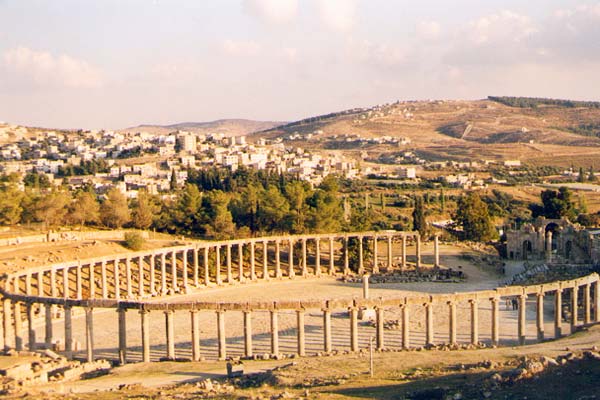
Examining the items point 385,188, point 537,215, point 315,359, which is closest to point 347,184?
point 385,188

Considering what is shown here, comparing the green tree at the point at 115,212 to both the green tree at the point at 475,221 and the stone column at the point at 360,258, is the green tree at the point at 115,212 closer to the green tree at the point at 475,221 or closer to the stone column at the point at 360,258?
the stone column at the point at 360,258

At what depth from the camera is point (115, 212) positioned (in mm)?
70938

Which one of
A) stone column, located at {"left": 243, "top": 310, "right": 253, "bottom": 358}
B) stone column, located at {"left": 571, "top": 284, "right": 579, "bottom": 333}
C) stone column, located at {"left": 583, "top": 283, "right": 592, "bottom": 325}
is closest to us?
stone column, located at {"left": 243, "top": 310, "right": 253, "bottom": 358}

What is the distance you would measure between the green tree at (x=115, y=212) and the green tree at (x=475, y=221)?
32.0 meters

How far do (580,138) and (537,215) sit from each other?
382ft

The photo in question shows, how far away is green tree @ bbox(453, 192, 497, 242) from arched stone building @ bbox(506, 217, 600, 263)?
460 cm

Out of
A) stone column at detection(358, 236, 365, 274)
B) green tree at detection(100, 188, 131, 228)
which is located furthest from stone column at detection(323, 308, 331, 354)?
green tree at detection(100, 188, 131, 228)

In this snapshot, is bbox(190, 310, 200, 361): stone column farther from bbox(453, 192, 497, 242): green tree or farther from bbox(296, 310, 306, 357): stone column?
bbox(453, 192, 497, 242): green tree

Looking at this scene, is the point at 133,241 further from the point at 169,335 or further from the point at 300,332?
the point at 300,332

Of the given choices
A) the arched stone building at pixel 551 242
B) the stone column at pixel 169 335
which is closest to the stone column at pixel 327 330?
the stone column at pixel 169 335

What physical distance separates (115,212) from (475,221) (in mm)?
34090

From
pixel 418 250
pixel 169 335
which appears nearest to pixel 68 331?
pixel 169 335

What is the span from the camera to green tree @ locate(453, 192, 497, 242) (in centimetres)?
7388

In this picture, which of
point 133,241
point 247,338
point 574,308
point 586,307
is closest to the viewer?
point 247,338
